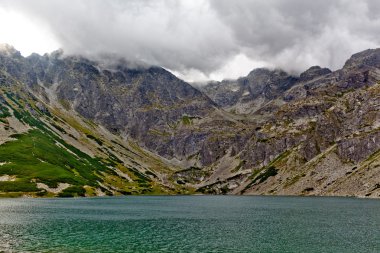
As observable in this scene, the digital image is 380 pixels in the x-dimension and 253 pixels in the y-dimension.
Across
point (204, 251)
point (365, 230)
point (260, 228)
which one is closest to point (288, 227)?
point (260, 228)

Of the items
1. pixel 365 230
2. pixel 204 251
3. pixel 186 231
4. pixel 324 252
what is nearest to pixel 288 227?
pixel 365 230

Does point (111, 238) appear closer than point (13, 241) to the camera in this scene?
No

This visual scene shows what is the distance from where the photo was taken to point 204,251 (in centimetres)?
6397

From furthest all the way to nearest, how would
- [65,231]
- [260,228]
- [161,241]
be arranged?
[260,228] < [65,231] < [161,241]

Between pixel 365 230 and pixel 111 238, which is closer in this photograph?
pixel 111 238

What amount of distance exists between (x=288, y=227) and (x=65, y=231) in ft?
175

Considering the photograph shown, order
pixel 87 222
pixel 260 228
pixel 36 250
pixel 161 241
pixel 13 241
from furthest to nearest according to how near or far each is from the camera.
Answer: pixel 87 222, pixel 260 228, pixel 161 241, pixel 13 241, pixel 36 250

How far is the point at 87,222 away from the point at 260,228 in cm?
4609

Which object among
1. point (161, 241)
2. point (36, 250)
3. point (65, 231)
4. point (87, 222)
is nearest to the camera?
point (36, 250)

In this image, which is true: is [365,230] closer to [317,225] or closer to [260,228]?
[317,225]

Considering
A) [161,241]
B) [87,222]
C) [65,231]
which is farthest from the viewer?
[87,222]

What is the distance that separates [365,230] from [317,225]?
1320 centimetres

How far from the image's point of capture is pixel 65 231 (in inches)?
3359

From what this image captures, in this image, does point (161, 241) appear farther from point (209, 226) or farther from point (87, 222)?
point (87, 222)
